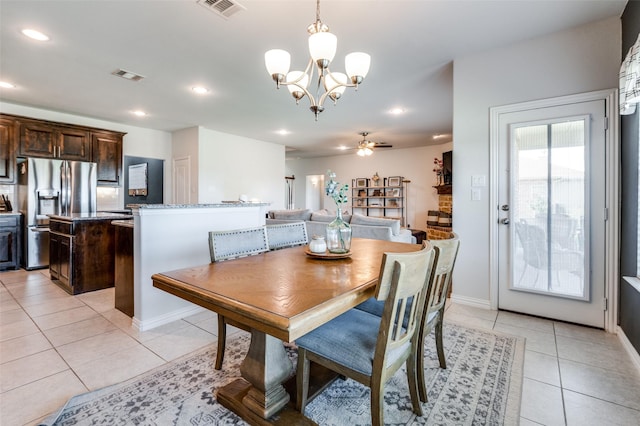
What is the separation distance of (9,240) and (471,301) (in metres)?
6.34

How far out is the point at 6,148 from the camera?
4.42 metres

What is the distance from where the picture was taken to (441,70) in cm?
344

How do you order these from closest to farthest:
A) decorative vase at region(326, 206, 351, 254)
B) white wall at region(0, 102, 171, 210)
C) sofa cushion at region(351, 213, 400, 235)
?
1. decorative vase at region(326, 206, 351, 254)
2. sofa cushion at region(351, 213, 400, 235)
3. white wall at region(0, 102, 171, 210)

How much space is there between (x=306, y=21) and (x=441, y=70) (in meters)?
1.79

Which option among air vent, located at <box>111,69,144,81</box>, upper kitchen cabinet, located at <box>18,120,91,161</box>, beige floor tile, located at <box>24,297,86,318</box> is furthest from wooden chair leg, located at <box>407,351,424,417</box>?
upper kitchen cabinet, located at <box>18,120,91,161</box>

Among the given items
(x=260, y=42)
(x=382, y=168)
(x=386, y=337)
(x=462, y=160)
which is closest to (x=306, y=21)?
(x=260, y=42)

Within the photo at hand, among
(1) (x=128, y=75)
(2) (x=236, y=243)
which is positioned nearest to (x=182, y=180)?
(1) (x=128, y=75)

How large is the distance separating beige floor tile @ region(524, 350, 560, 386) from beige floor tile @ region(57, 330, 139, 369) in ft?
9.01

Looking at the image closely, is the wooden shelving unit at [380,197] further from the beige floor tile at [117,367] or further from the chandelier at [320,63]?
the beige floor tile at [117,367]

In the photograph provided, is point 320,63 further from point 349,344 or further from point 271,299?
point 349,344

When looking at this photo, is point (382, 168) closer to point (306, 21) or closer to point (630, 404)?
point (306, 21)

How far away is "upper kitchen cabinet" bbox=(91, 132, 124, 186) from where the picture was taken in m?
5.22

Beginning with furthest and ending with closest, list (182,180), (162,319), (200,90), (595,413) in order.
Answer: (182,180), (200,90), (162,319), (595,413)

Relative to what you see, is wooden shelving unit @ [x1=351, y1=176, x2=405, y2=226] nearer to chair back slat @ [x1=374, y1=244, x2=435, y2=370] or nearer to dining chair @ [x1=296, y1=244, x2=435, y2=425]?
dining chair @ [x1=296, y1=244, x2=435, y2=425]
